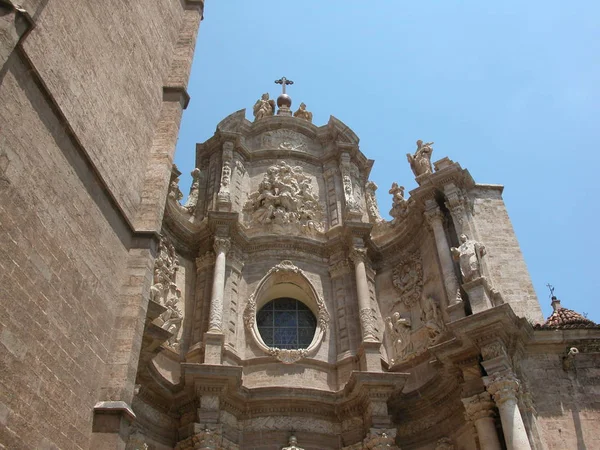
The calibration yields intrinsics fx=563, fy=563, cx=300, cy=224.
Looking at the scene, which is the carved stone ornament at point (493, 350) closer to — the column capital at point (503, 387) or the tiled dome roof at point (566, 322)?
the column capital at point (503, 387)

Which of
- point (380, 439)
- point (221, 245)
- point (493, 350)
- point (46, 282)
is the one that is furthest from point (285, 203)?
point (46, 282)

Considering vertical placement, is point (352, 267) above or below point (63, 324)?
above

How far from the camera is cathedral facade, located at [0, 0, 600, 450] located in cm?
623

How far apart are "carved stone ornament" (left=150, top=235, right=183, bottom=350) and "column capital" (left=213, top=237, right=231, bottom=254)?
1.05m

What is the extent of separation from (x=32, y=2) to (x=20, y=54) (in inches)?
25.1

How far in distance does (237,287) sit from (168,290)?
168 cm

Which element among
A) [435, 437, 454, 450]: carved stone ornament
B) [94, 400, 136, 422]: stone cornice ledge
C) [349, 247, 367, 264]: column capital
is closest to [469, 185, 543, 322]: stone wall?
[349, 247, 367, 264]: column capital

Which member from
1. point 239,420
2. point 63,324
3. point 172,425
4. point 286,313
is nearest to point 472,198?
point 286,313

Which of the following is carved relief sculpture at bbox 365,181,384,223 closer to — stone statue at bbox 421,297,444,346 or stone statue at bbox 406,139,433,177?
stone statue at bbox 406,139,433,177

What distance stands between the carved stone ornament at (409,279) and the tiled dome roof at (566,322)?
2.98 m

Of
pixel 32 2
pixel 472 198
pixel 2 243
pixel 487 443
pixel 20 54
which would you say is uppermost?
pixel 472 198

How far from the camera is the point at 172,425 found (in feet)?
37.1

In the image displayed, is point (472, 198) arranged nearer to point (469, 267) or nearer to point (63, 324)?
point (469, 267)

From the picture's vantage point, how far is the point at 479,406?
32.9 ft
